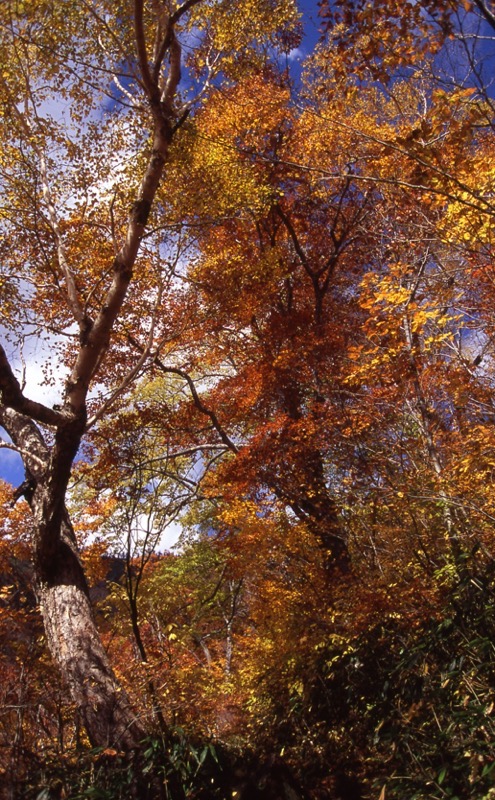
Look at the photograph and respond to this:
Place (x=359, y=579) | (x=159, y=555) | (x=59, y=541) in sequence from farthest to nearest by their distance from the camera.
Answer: (x=159, y=555)
(x=359, y=579)
(x=59, y=541)

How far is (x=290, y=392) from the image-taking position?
429 inches

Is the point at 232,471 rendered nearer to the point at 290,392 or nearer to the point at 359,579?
the point at 290,392

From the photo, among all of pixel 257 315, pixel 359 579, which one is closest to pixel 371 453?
pixel 359 579

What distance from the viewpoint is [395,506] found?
20.8ft

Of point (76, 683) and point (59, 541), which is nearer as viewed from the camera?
point (76, 683)

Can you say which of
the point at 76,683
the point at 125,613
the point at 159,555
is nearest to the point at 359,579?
the point at 76,683

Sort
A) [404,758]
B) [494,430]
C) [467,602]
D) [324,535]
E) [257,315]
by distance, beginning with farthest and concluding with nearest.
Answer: [257,315], [324,535], [494,430], [467,602], [404,758]

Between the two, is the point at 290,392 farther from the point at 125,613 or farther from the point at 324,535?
the point at 125,613

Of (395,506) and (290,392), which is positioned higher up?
(290,392)

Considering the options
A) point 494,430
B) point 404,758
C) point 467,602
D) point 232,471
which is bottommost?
point 404,758

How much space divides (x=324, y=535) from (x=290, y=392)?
3.53m

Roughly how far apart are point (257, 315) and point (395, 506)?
6858mm

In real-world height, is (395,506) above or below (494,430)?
below

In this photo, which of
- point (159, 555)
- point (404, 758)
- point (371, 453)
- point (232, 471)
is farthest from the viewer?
point (159, 555)
